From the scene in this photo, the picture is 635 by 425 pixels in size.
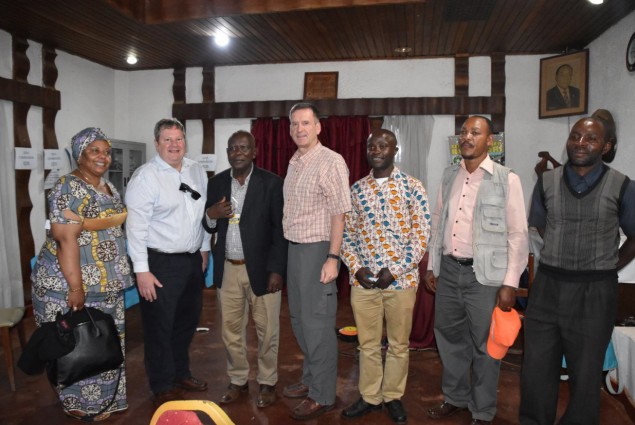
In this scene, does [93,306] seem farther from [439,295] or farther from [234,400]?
[439,295]

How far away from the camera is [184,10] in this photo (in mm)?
4117

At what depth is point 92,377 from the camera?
8.48 feet

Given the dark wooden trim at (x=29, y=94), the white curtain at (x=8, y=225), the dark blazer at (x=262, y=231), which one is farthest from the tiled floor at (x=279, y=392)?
the dark wooden trim at (x=29, y=94)

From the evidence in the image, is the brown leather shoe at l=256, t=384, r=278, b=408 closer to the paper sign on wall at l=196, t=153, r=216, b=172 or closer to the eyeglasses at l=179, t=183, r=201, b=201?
the eyeglasses at l=179, t=183, r=201, b=201

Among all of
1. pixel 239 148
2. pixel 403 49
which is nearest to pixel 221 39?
pixel 403 49

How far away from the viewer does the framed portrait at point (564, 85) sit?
5004 mm

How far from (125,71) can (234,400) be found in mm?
5045

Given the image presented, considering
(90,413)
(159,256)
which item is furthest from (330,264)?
(90,413)

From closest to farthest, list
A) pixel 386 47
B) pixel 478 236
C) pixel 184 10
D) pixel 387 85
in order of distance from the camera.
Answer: pixel 478 236
pixel 184 10
pixel 386 47
pixel 387 85

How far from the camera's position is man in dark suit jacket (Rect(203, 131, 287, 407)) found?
262 cm

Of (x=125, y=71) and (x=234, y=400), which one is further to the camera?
(x=125, y=71)

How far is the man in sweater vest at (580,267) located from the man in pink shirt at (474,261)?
0.49ft

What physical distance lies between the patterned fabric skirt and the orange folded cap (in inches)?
78.5

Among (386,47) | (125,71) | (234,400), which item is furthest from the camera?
(125,71)
